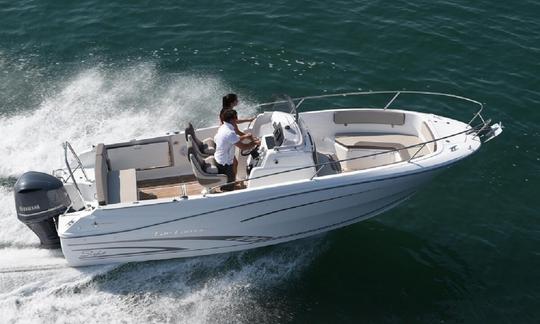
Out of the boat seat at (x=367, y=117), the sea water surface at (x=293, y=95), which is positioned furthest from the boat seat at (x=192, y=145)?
the boat seat at (x=367, y=117)

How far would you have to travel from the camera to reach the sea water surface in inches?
380

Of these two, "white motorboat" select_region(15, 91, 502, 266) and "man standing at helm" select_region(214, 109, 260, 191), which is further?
"man standing at helm" select_region(214, 109, 260, 191)

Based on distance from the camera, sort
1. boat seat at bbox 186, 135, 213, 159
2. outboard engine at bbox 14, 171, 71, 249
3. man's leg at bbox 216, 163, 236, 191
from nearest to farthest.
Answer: outboard engine at bbox 14, 171, 71, 249 < man's leg at bbox 216, 163, 236, 191 < boat seat at bbox 186, 135, 213, 159

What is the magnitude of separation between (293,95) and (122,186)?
17.7 ft

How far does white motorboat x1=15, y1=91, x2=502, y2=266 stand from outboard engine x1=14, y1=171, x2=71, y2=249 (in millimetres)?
15

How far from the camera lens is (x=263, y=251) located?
10.4 meters

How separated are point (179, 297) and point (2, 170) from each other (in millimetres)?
4654

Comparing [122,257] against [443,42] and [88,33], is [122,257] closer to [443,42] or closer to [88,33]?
[88,33]

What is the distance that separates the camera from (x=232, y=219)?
9609mm

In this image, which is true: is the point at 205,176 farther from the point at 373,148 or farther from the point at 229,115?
the point at 373,148

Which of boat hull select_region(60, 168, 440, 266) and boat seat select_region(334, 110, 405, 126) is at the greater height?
boat seat select_region(334, 110, 405, 126)

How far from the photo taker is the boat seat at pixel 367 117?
36.0 ft

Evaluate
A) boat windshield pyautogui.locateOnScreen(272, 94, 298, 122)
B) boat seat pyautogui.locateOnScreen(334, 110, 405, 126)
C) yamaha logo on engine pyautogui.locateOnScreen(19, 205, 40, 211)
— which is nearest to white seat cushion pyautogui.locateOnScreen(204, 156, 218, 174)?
boat windshield pyautogui.locateOnScreen(272, 94, 298, 122)

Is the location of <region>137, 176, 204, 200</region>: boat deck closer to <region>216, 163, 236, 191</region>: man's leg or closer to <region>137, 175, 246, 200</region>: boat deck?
<region>137, 175, 246, 200</region>: boat deck
